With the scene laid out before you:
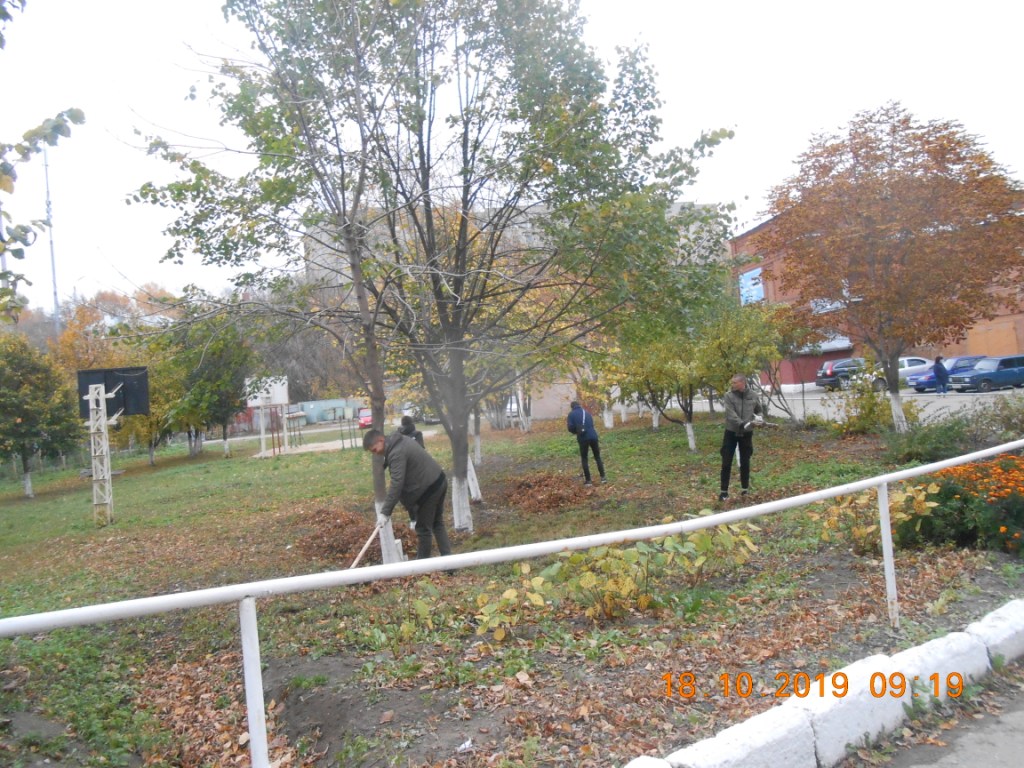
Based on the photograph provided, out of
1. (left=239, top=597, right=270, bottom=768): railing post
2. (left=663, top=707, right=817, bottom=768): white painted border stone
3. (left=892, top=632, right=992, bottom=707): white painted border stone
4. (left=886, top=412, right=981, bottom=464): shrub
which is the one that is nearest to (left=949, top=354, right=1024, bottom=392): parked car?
(left=886, top=412, right=981, bottom=464): shrub

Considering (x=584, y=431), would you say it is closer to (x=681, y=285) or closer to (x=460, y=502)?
(x=460, y=502)

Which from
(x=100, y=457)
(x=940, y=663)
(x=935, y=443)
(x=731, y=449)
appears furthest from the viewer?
(x=100, y=457)

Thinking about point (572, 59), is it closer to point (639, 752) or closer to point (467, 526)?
point (467, 526)

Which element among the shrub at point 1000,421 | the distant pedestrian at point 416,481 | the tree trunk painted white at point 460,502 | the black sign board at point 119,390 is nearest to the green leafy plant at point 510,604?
the distant pedestrian at point 416,481

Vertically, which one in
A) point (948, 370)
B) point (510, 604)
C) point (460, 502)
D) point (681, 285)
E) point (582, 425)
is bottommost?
point (460, 502)

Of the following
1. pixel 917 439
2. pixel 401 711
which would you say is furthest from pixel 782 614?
pixel 917 439

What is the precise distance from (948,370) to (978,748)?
3227 centimetres

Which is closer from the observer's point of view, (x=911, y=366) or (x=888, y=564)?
(x=888, y=564)

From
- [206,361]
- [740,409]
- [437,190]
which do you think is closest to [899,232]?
[740,409]

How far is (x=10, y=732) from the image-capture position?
3768mm

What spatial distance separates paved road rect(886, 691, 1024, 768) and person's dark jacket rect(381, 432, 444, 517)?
15.7 feet

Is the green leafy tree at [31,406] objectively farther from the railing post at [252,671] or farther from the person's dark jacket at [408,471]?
the railing post at [252,671]

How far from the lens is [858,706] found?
11.3ft

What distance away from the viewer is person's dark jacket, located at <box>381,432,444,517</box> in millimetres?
7184
